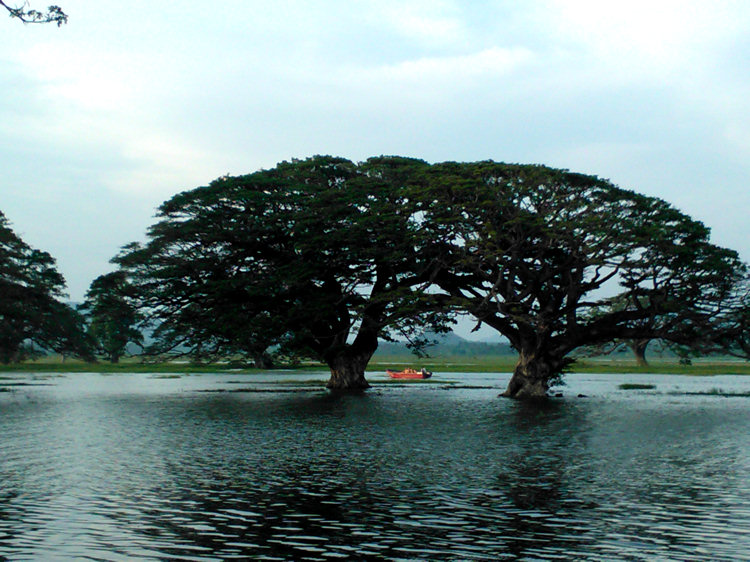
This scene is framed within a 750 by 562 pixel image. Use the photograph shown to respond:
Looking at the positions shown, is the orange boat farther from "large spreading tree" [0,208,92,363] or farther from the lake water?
the lake water

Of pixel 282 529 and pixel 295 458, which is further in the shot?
pixel 295 458

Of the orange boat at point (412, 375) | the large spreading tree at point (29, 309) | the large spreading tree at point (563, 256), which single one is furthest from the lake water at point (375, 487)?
the orange boat at point (412, 375)

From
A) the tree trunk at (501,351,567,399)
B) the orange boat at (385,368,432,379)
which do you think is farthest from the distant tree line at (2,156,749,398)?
the orange boat at (385,368,432,379)

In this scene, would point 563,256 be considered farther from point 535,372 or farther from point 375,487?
point 375,487

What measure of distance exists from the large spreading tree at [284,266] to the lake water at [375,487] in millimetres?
20915

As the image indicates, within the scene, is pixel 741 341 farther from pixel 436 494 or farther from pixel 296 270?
pixel 436 494

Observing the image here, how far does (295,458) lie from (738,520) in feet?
46.9

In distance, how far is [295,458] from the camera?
2778 cm

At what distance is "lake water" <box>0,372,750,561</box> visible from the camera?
595 inches

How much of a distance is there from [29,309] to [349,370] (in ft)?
84.7

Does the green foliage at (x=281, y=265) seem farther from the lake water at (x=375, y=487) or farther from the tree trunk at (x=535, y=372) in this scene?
the lake water at (x=375, y=487)

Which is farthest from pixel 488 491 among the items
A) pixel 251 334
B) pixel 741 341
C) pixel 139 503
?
pixel 251 334

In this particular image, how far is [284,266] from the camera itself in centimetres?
6512

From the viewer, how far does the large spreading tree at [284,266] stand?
6288cm
